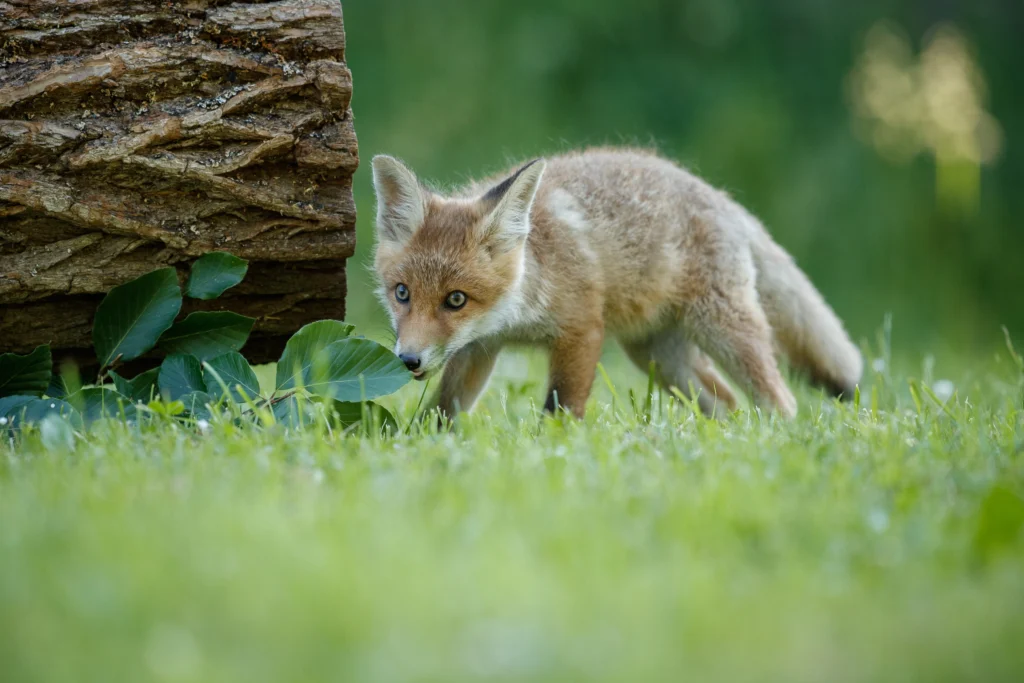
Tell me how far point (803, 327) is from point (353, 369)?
103 inches

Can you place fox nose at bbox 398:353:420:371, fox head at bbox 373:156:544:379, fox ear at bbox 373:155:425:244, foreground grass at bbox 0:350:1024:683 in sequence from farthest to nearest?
1. fox ear at bbox 373:155:425:244
2. fox head at bbox 373:156:544:379
3. fox nose at bbox 398:353:420:371
4. foreground grass at bbox 0:350:1024:683

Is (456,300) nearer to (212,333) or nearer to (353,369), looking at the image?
(353,369)

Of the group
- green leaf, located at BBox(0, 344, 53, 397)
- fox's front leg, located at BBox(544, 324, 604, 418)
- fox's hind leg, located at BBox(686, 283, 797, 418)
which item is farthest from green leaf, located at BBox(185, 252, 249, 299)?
fox's hind leg, located at BBox(686, 283, 797, 418)

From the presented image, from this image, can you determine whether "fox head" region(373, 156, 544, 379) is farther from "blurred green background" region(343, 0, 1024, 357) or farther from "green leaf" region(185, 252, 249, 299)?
"blurred green background" region(343, 0, 1024, 357)

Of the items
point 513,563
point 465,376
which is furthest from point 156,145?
point 513,563

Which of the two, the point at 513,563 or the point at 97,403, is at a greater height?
the point at 513,563

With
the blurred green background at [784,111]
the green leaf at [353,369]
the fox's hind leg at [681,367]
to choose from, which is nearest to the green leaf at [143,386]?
the green leaf at [353,369]

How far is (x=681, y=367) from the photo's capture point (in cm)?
508

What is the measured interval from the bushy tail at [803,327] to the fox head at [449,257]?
1611 millimetres

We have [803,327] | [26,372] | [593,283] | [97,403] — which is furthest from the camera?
[803,327]

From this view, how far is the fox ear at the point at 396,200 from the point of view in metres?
4.14

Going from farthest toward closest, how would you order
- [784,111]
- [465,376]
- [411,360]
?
[784,111] < [465,376] < [411,360]

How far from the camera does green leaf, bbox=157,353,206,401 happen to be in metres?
3.46

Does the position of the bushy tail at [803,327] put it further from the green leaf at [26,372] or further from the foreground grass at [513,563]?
the green leaf at [26,372]
